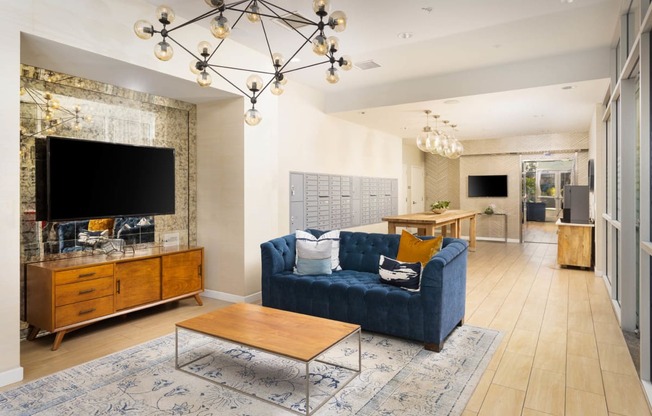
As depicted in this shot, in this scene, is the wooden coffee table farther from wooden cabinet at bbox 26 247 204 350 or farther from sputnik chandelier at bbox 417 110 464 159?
sputnik chandelier at bbox 417 110 464 159

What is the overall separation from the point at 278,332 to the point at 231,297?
88.1 inches

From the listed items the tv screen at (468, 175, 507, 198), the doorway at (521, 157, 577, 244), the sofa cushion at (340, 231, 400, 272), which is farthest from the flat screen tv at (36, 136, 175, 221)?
the doorway at (521, 157, 577, 244)

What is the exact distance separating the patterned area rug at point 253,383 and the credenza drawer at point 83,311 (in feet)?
1.67

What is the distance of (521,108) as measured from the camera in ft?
20.1

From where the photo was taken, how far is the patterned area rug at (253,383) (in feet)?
7.55

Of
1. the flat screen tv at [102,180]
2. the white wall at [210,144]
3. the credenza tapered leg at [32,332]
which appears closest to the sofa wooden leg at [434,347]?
the white wall at [210,144]

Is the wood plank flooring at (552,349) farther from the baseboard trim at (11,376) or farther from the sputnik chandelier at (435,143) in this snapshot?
the baseboard trim at (11,376)

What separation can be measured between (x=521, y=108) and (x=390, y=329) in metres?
4.48

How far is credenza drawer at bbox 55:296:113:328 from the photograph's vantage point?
3.19m

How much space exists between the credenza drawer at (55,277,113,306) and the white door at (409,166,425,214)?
319 inches

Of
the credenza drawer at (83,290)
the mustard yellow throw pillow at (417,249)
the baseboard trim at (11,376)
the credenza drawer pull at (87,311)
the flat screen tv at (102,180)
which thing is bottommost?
the baseboard trim at (11,376)

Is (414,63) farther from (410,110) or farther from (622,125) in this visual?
(622,125)

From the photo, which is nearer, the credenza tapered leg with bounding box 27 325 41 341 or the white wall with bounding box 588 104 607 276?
the credenza tapered leg with bounding box 27 325 41 341

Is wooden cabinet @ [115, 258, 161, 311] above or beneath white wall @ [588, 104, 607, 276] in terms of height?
beneath
